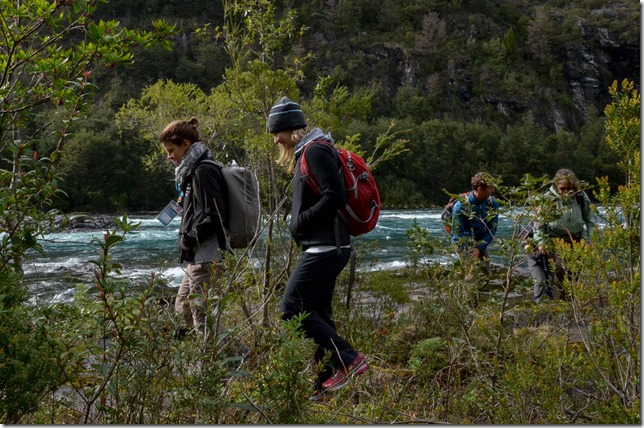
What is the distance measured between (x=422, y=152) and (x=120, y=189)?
27445 mm

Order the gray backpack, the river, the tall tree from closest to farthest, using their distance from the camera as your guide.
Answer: the tall tree < the gray backpack < the river

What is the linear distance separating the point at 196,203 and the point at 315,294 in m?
0.94

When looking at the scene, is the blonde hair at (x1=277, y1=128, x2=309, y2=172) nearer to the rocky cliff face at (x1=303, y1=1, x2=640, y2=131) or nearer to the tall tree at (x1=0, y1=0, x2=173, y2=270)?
the tall tree at (x1=0, y1=0, x2=173, y2=270)

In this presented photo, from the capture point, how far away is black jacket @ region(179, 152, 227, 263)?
3.52m

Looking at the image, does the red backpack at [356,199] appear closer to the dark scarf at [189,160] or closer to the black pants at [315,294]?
the black pants at [315,294]

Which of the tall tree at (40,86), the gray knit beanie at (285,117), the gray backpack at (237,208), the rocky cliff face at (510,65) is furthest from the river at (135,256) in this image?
the rocky cliff face at (510,65)

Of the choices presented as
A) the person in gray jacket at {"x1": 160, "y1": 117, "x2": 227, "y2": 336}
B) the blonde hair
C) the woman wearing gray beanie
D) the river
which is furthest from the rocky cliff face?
the woman wearing gray beanie

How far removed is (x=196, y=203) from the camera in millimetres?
3621

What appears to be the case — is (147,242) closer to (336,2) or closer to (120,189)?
(120,189)

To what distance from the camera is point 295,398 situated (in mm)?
1923

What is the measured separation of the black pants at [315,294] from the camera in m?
3.10

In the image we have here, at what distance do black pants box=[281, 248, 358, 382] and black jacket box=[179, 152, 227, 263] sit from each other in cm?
59

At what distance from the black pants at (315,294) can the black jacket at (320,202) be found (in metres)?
0.08

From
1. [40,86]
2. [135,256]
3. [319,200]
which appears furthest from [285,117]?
[135,256]
